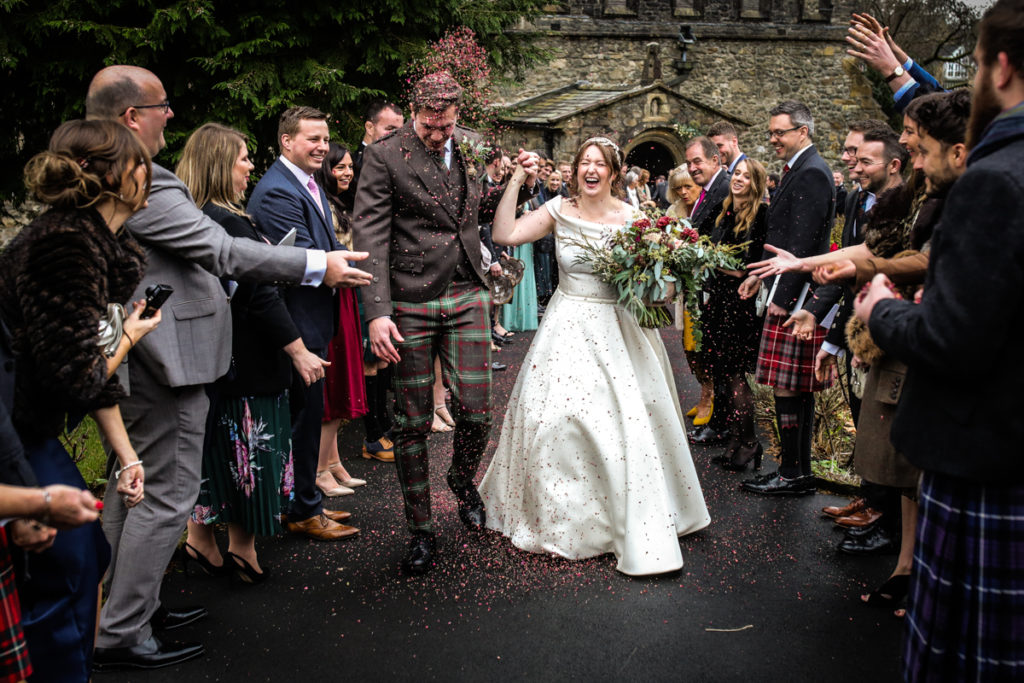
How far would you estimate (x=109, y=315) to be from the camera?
2553 millimetres

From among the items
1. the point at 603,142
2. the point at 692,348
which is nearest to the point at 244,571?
the point at 603,142

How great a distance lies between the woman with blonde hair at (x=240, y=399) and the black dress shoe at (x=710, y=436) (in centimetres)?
379

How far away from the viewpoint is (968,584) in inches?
80.8

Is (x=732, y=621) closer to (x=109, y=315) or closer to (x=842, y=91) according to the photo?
(x=109, y=315)

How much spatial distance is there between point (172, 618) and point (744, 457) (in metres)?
4.09

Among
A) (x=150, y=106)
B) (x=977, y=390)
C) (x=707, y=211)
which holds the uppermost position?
(x=150, y=106)

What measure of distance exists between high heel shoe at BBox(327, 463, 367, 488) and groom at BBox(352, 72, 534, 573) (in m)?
1.34

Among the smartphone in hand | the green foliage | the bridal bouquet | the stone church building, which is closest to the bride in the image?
the bridal bouquet

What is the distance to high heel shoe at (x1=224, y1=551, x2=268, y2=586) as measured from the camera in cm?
399

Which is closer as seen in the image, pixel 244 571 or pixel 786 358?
pixel 244 571

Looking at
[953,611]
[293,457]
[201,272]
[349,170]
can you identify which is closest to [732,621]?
[953,611]

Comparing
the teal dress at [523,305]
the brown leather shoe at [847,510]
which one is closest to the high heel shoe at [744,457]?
the brown leather shoe at [847,510]

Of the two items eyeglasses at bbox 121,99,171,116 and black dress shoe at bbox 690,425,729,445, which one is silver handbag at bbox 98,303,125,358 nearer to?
eyeglasses at bbox 121,99,171,116

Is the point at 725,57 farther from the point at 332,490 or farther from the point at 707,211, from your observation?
the point at 332,490
